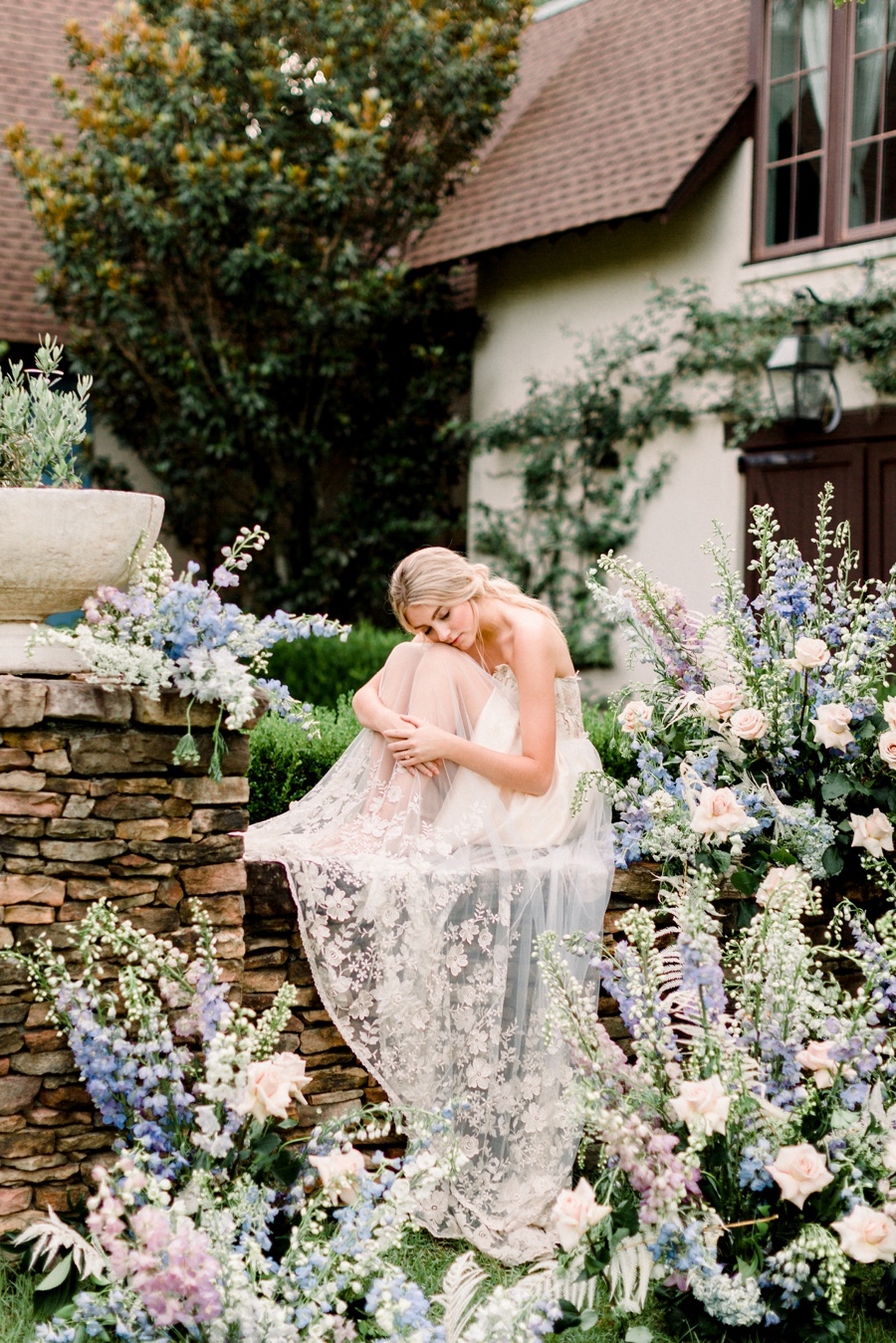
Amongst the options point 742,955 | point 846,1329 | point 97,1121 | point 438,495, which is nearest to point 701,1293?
point 846,1329

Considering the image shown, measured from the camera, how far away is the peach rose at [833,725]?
3.39 metres

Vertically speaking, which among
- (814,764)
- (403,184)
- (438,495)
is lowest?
(814,764)

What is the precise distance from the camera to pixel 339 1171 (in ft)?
8.51

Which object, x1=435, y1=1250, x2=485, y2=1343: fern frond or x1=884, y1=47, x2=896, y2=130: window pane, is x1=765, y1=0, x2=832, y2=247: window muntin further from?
x1=435, y1=1250, x2=485, y2=1343: fern frond

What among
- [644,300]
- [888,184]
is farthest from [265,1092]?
[644,300]

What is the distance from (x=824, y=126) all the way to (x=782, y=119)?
0.36 m

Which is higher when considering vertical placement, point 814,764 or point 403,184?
point 403,184

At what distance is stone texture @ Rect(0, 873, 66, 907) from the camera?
2850mm

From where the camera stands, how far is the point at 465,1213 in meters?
3.26

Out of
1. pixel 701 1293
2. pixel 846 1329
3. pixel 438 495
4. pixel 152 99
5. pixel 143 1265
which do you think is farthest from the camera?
pixel 438 495

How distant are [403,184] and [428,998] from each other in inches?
318

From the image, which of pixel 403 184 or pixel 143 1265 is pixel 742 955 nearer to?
pixel 143 1265

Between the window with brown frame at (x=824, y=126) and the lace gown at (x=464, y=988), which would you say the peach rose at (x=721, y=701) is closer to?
the lace gown at (x=464, y=988)

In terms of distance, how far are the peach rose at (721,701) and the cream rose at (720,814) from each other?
32 centimetres
